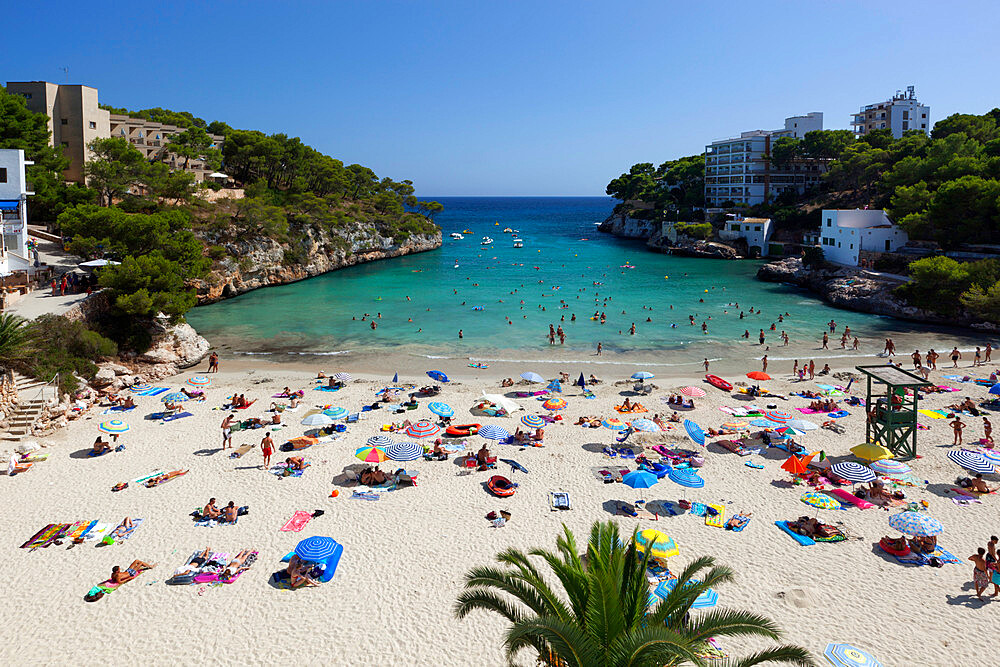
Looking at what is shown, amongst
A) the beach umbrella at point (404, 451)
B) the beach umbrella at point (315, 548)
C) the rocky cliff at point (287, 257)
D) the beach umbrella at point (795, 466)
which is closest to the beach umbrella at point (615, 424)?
the beach umbrella at point (795, 466)

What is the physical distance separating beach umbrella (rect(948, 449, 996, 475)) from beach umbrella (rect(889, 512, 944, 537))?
3986 mm

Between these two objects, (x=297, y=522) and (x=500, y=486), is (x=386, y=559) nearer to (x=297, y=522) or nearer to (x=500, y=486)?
(x=297, y=522)

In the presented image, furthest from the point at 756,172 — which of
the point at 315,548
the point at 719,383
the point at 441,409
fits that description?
the point at 315,548

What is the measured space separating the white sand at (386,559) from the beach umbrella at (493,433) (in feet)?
1.22

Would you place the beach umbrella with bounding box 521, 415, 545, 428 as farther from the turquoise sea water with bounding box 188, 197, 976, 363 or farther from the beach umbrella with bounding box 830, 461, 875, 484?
the turquoise sea water with bounding box 188, 197, 976, 363

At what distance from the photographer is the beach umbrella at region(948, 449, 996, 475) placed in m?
14.7

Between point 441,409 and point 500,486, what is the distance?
5894 millimetres

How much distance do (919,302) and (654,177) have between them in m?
80.5

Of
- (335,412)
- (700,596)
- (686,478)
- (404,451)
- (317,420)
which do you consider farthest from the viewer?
(335,412)

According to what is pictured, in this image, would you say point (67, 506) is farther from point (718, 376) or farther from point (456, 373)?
point (718, 376)

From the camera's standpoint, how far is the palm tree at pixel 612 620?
235 inches

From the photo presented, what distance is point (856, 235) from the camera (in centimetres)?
4809

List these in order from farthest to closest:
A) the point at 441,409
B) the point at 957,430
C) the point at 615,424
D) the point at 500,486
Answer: the point at 441,409, the point at 615,424, the point at 957,430, the point at 500,486

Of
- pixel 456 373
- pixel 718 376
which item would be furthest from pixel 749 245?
pixel 456 373
